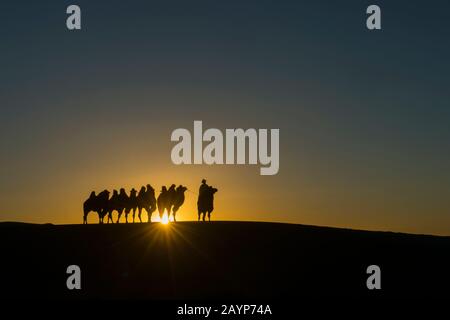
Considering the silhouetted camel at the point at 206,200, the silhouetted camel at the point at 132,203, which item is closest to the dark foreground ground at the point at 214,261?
the silhouetted camel at the point at 206,200

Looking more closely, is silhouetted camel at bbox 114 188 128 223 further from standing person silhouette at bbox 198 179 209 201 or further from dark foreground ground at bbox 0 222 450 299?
standing person silhouette at bbox 198 179 209 201

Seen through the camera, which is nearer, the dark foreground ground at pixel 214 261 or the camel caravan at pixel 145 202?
the dark foreground ground at pixel 214 261

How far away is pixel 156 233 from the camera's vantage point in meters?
46.0

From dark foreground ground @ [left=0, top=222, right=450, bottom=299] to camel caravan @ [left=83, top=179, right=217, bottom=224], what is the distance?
1344mm

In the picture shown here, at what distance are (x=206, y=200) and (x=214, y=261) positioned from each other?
27.1ft

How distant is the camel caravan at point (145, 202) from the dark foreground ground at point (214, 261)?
1.34 m

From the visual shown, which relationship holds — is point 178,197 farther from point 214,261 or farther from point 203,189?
point 214,261

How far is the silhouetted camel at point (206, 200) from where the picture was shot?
4841 cm

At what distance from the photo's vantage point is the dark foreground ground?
123 feet

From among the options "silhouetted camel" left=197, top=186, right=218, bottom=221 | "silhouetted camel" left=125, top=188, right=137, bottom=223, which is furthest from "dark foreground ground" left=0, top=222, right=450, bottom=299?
"silhouetted camel" left=125, top=188, right=137, bottom=223

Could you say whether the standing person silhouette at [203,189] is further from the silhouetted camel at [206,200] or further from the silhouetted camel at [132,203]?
the silhouetted camel at [132,203]
